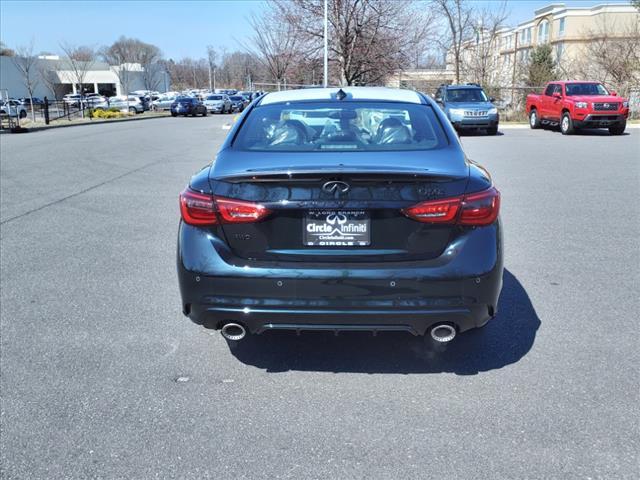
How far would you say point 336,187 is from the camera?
3.08 m

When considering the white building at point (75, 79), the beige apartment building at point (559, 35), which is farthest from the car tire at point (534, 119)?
the white building at point (75, 79)

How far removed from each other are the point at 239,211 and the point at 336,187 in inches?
21.3

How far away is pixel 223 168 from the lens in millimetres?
3338

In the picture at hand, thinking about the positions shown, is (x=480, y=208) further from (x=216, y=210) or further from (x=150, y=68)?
(x=150, y=68)

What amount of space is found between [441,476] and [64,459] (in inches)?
69.8

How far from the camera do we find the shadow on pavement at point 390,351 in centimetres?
374

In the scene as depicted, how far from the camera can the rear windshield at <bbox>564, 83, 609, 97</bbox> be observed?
859 inches

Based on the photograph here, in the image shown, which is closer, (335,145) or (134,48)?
(335,145)

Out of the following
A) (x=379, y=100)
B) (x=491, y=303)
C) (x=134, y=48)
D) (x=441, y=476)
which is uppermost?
(x=134, y=48)

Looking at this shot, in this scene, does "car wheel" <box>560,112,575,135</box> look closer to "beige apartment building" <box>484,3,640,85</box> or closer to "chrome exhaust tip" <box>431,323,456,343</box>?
"beige apartment building" <box>484,3,640,85</box>

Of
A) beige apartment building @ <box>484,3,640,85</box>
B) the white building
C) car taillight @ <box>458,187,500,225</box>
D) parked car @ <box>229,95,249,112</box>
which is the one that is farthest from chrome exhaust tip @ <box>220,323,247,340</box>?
the white building

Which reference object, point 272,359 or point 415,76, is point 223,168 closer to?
point 272,359

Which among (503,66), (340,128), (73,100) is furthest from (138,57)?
(340,128)

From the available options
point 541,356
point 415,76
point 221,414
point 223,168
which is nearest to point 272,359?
point 221,414
